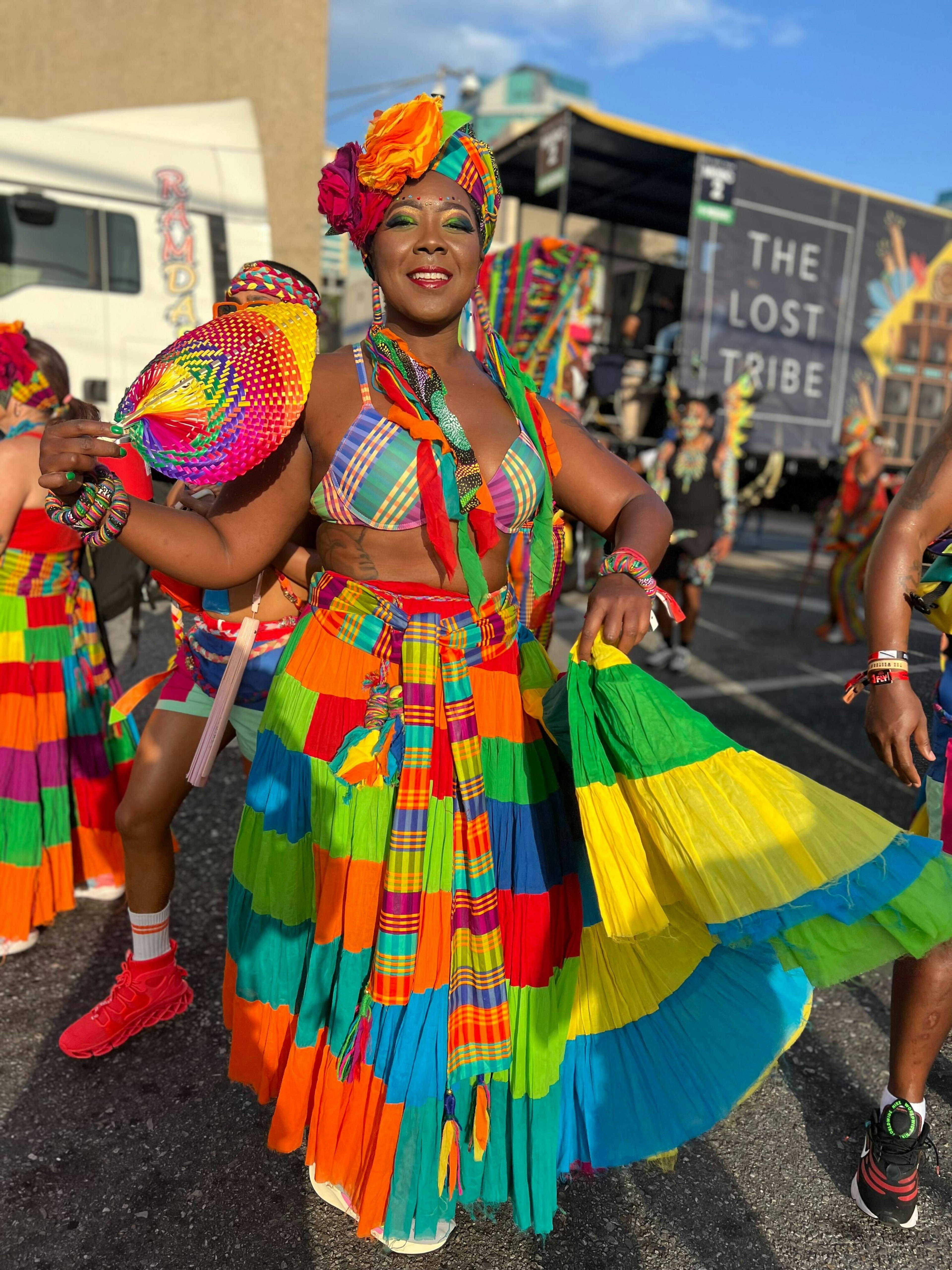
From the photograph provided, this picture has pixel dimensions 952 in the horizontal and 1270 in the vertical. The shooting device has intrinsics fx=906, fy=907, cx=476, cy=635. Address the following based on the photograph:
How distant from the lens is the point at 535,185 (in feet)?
38.8

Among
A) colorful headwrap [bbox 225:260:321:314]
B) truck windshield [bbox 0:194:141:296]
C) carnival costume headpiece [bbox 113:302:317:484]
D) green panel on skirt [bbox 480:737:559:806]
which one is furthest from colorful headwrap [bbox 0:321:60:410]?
truck windshield [bbox 0:194:141:296]

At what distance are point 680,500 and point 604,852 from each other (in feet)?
19.0

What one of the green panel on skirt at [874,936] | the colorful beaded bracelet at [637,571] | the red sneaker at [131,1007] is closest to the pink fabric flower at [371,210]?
the colorful beaded bracelet at [637,571]

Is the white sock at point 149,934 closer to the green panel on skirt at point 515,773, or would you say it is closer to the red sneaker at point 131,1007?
the red sneaker at point 131,1007

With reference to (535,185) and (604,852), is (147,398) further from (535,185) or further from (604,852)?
(535,185)

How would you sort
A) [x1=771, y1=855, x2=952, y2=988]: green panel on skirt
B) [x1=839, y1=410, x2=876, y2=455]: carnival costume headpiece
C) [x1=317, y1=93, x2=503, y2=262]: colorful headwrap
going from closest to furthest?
[x1=771, y1=855, x2=952, y2=988]: green panel on skirt, [x1=317, y1=93, x2=503, y2=262]: colorful headwrap, [x1=839, y1=410, x2=876, y2=455]: carnival costume headpiece

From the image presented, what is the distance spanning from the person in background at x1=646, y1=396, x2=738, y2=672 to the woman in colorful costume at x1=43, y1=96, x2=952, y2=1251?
17.0 feet

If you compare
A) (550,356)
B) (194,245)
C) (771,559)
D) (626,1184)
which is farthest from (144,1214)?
(771,559)

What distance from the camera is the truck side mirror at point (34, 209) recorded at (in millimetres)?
7836

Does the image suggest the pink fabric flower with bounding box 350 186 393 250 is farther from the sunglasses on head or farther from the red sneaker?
the red sneaker

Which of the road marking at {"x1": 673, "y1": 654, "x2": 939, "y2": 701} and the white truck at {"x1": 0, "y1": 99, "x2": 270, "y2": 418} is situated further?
the white truck at {"x1": 0, "y1": 99, "x2": 270, "y2": 418}

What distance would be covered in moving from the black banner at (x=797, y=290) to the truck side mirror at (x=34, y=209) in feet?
21.9

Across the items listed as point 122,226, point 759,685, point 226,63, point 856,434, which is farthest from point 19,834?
point 226,63

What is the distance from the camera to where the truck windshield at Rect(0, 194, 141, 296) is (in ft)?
26.0
